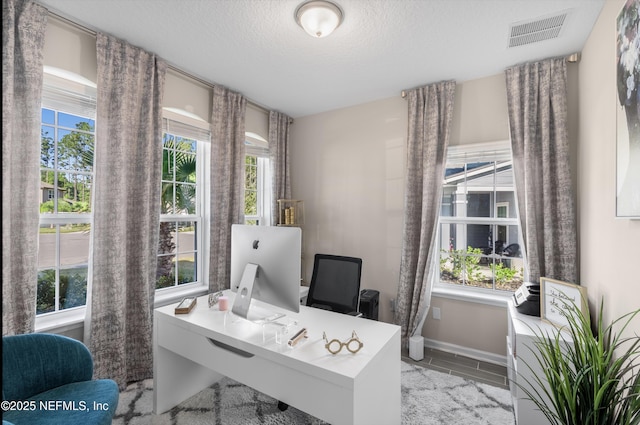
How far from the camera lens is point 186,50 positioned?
2.72 m

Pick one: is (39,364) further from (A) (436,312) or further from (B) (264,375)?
(A) (436,312)

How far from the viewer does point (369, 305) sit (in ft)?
10.9

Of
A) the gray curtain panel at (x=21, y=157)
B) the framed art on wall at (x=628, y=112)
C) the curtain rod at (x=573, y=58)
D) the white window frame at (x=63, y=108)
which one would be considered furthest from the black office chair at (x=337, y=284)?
the curtain rod at (x=573, y=58)

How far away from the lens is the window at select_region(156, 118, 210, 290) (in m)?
3.14

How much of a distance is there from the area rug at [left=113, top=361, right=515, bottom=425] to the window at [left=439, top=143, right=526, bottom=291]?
3.35 ft

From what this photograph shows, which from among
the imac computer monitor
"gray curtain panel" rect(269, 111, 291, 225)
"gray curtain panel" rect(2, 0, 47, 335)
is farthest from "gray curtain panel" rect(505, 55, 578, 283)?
"gray curtain panel" rect(2, 0, 47, 335)

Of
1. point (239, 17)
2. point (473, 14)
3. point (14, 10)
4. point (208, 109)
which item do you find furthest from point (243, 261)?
point (473, 14)

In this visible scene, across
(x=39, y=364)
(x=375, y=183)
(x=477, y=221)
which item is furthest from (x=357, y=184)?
(x=39, y=364)

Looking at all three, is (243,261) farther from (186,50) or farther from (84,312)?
(186,50)

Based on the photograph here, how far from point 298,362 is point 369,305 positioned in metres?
1.81

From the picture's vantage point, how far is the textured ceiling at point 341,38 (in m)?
2.22

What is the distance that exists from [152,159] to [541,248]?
3.26 metres

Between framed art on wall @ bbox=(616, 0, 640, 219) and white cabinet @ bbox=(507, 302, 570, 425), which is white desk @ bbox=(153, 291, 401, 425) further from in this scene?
framed art on wall @ bbox=(616, 0, 640, 219)

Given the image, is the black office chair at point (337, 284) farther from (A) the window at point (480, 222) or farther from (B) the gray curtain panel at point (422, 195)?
(A) the window at point (480, 222)
